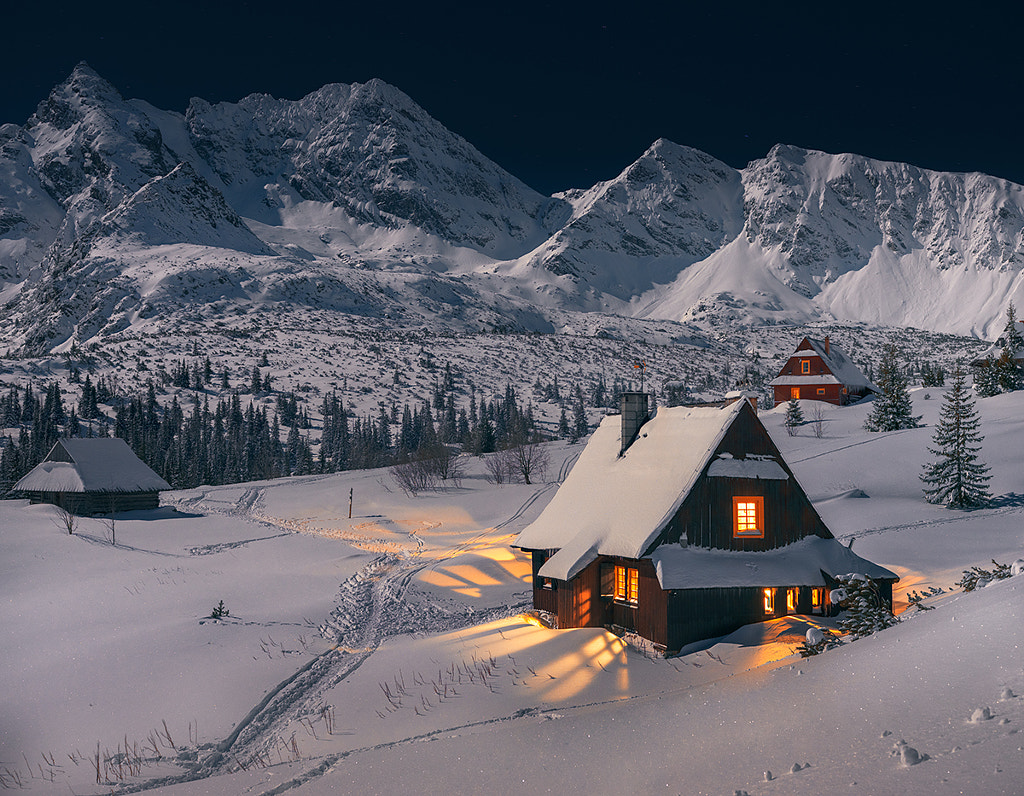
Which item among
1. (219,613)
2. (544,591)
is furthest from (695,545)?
(219,613)

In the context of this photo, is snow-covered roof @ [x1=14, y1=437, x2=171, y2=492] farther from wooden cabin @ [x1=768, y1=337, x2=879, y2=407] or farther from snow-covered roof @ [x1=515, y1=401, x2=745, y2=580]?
wooden cabin @ [x1=768, y1=337, x2=879, y2=407]

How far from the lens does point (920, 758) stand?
6.29 meters

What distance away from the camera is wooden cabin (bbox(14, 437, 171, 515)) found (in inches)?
1779

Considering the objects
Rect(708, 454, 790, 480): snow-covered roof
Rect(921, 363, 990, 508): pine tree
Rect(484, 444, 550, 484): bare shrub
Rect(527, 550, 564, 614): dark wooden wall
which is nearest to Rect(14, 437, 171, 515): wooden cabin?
Rect(484, 444, 550, 484): bare shrub

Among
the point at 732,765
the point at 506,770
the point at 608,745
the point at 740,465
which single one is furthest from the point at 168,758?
the point at 740,465

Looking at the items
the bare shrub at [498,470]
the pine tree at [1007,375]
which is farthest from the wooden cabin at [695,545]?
the pine tree at [1007,375]

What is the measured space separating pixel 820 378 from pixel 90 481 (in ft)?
212

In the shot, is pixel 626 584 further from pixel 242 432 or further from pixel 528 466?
pixel 242 432

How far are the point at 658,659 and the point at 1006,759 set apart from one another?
12154 millimetres

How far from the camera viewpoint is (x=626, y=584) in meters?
20.0

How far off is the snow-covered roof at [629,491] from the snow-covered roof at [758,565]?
0.94 m

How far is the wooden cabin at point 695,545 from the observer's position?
18578 mm

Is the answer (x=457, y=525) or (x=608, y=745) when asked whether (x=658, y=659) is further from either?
(x=457, y=525)

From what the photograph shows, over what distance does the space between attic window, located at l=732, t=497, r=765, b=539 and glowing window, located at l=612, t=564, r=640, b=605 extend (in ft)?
10.6
